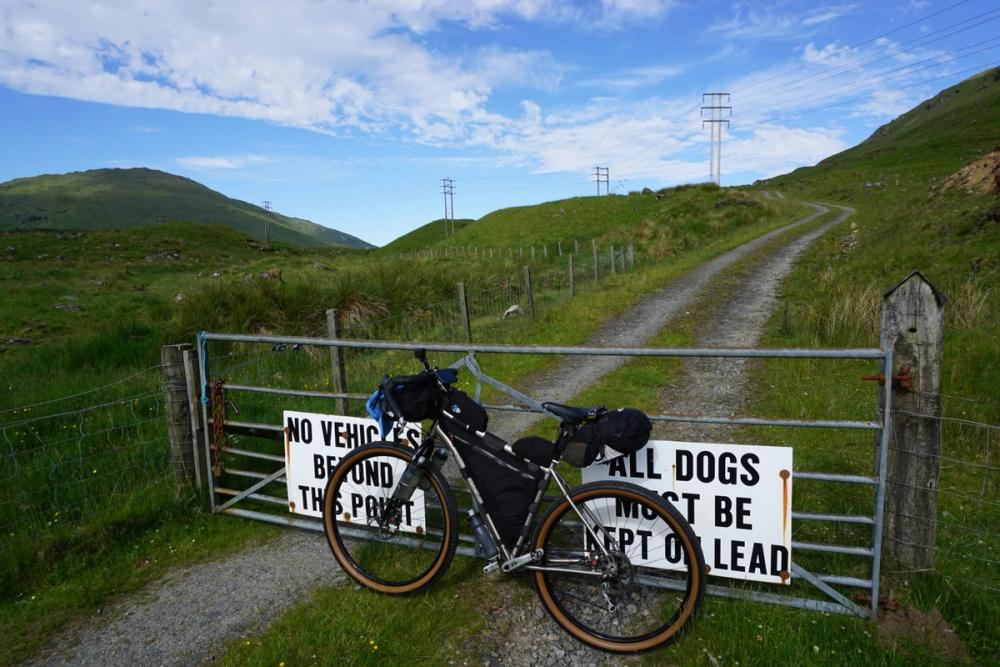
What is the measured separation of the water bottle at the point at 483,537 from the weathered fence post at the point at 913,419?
2282mm

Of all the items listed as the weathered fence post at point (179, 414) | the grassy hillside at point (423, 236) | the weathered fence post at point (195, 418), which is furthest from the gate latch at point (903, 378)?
the grassy hillside at point (423, 236)

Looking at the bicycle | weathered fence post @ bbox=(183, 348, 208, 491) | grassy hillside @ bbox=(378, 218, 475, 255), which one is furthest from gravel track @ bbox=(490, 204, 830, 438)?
grassy hillside @ bbox=(378, 218, 475, 255)

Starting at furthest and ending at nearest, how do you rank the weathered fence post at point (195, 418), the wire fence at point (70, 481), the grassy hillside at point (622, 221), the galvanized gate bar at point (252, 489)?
1. the grassy hillside at point (622, 221)
2. the weathered fence post at point (195, 418)
3. the galvanized gate bar at point (252, 489)
4. the wire fence at point (70, 481)

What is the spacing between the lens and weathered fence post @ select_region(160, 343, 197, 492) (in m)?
5.06

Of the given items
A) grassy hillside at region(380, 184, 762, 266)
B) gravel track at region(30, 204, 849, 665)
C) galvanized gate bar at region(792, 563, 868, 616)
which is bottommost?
gravel track at region(30, 204, 849, 665)

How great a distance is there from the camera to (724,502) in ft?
11.0

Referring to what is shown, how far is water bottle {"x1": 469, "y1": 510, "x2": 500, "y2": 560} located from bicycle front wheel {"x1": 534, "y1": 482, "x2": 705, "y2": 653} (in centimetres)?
33

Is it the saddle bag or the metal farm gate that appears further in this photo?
the metal farm gate

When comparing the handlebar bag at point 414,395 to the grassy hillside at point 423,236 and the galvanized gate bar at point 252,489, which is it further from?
the grassy hillside at point 423,236

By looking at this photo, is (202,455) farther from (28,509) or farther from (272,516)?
(28,509)

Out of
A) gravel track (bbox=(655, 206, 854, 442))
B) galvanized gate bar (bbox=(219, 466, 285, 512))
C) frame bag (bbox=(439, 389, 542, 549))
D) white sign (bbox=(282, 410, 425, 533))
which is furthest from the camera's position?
gravel track (bbox=(655, 206, 854, 442))

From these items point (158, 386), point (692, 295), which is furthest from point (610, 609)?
point (692, 295)

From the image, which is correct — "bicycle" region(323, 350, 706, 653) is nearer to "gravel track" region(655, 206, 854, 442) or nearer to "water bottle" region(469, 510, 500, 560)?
"water bottle" region(469, 510, 500, 560)

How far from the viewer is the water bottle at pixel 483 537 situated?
3570 mm
